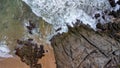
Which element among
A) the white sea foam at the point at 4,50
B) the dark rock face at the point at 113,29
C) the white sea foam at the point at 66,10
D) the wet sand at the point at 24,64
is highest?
the white sea foam at the point at 66,10

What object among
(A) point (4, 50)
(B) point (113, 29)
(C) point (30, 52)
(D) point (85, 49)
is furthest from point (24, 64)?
(B) point (113, 29)

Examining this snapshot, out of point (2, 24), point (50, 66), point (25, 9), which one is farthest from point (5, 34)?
point (50, 66)

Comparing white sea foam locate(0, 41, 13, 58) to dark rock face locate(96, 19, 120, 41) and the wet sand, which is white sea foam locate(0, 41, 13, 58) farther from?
dark rock face locate(96, 19, 120, 41)

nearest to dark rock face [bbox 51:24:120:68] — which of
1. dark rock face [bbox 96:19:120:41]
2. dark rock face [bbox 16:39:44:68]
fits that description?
dark rock face [bbox 96:19:120:41]

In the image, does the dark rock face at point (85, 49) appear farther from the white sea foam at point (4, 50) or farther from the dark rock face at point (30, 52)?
the white sea foam at point (4, 50)

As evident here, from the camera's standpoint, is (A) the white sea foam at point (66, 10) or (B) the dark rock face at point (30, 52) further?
(A) the white sea foam at point (66, 10)

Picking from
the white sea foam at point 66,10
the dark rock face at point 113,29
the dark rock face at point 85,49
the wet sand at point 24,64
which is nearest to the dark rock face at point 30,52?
the wet sand at point 24,64
